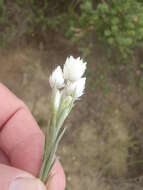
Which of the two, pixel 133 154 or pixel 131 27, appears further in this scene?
pixel 133 154

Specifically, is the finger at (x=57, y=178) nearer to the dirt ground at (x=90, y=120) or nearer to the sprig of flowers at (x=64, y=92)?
the sprig of flowers at (x=64, y=92)

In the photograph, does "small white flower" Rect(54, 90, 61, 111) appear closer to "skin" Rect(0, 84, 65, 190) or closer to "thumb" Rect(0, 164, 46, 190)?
"thumb" Rect(0, 164, 46, 190)

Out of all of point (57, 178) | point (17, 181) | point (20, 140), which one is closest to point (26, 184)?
point (17, 181)

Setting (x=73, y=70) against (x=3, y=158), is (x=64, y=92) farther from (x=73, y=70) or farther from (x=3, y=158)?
(x=3, y=158)

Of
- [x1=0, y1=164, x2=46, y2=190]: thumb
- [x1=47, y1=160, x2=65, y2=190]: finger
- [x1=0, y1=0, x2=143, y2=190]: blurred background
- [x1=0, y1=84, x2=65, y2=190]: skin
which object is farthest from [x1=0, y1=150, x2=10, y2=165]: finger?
[x1=0, y1=0, x2=143, y2=190]: blurred background

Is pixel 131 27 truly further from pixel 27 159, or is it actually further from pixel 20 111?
pixel 27 159

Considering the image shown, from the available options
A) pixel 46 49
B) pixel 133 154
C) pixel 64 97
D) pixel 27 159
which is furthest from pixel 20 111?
pixel 133 154
